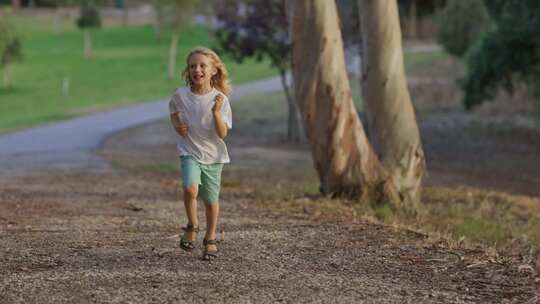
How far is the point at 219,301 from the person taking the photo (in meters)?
6.49

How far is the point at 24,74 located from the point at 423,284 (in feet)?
205

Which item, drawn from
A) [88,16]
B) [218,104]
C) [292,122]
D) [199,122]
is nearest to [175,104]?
[199,122]

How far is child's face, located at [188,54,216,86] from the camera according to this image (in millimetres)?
7727

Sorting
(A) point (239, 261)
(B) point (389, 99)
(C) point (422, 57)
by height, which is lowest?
(C) point (422, 57)

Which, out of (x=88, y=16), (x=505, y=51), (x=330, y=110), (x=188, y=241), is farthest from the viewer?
(x=88, y=16)

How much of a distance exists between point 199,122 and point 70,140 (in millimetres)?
20958

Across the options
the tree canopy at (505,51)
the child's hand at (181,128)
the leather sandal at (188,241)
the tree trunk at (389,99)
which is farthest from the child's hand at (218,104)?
the tree canopy at (505,51)

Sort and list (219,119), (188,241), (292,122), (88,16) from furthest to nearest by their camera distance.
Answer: (88,16) → (292,122) → (188,241) → (219,119)

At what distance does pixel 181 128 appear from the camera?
25.4 ft

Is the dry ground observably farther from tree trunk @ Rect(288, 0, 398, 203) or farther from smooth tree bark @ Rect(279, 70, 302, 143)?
smooth tree bark @ Rect(279, 70, 302, 143)

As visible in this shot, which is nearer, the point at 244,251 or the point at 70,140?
the point at 244,251

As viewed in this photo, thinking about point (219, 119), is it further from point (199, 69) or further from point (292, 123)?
point (292, 123)

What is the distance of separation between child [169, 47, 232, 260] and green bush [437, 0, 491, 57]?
112 feet

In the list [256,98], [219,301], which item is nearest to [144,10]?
[256,98]
